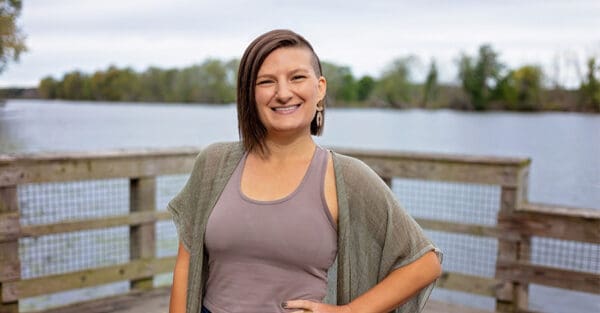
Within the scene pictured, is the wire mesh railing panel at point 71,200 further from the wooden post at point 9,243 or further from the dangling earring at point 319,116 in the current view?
the dangling earring at point 319,116

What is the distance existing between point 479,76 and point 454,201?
3707cm

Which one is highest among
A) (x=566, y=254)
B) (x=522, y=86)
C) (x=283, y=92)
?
(x=522, y=86)

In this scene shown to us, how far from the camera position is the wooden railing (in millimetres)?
2791

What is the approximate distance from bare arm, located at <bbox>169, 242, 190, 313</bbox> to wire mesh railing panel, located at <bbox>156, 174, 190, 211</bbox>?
2.08 meters

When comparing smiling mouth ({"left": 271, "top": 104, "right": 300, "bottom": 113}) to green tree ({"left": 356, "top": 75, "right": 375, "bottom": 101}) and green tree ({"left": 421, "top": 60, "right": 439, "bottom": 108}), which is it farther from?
green tree ({"left": 421, "top": 60, "right": 439, "bottom": 108})

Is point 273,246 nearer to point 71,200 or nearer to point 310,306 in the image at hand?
point 310,306

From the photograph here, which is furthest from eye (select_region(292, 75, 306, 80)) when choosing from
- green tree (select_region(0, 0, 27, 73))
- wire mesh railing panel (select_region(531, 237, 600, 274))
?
green tree (select_region(0, 0, 27, 73))

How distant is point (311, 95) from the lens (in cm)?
117

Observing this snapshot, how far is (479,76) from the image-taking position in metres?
38.6

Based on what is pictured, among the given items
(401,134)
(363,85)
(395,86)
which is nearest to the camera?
(363,85)

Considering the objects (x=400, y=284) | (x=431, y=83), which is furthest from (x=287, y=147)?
(x=431, y=83)

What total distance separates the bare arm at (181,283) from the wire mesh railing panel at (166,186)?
81.9 inches

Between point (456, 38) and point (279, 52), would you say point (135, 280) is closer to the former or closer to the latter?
point (279, 52)

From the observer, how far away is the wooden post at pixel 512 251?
295 cm
